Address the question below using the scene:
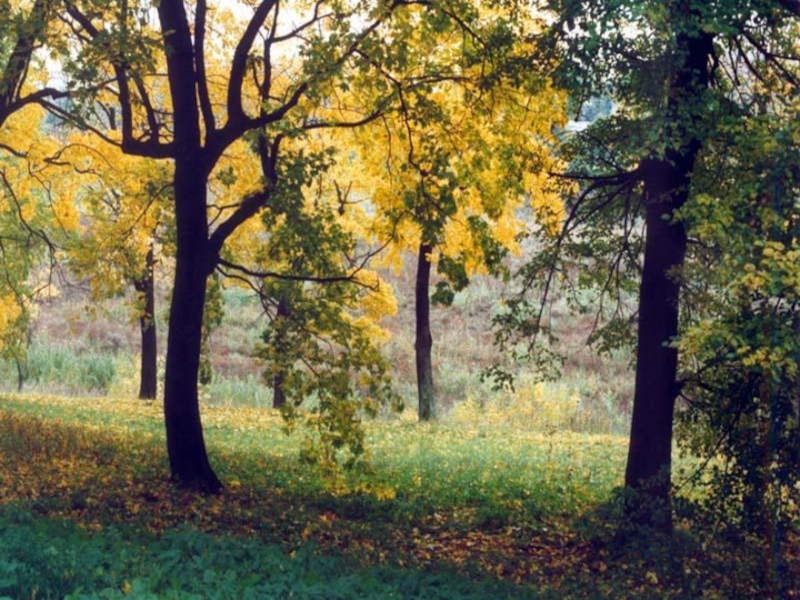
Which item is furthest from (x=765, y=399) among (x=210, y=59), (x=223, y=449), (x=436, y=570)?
(x=210, y=59)

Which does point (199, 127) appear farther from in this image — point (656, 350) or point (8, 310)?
point (8, 310)

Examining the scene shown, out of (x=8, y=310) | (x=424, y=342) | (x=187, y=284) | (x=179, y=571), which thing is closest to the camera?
(x=179, y=571)

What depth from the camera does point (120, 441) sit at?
714 inches

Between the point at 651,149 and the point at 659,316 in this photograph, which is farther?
the point at 659,316

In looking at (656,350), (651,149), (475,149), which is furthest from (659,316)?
(475,149)

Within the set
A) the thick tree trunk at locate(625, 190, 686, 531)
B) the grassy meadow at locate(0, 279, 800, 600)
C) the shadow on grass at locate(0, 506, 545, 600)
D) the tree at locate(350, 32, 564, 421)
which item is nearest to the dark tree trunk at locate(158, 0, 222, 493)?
the grassy meadow at locate(0, 279, 800, 600)

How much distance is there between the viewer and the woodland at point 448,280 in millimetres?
8875

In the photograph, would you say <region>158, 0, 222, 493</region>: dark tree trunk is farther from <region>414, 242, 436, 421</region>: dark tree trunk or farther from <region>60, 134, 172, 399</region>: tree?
<region>414, 242, 436, 421</region>: dark tree trunk

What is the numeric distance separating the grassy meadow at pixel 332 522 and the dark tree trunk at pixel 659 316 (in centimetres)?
83

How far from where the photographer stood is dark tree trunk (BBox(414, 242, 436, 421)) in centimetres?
2791

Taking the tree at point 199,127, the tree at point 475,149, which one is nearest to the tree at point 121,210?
the tree at point 199,127

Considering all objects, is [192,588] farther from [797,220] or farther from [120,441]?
[120,441]

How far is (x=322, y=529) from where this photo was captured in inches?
473

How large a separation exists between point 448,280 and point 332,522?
13.3 ft
